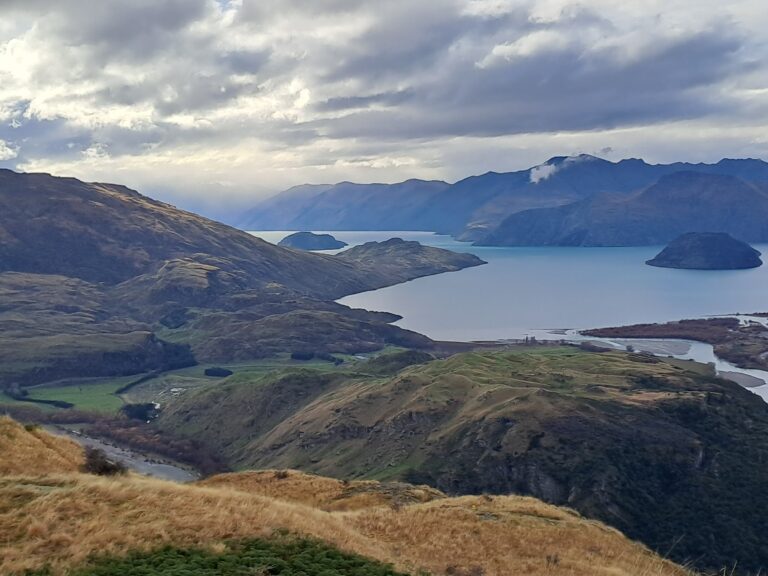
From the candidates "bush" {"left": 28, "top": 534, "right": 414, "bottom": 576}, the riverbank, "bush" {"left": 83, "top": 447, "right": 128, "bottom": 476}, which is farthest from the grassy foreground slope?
the riverbank

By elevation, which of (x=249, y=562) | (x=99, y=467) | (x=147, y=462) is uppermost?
(x=249, y=562)

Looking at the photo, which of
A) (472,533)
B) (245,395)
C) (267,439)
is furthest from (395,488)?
(245,395)

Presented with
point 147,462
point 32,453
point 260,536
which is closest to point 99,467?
point 32,453

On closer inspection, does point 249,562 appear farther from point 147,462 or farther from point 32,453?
point 147,462

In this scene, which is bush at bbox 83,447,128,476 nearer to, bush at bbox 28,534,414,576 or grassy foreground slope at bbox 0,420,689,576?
grassy foreground slope at bbox 0,420,689,576

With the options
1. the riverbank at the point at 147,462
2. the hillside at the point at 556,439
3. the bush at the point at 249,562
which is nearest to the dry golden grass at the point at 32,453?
the bush at the point at 249,562

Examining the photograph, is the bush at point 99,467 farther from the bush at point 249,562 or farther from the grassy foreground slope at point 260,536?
the bush at point 249,562
